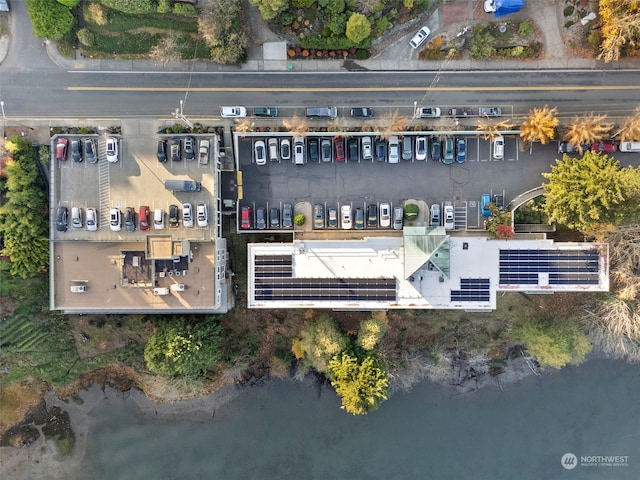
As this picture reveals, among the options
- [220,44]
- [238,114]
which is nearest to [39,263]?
[238,114]

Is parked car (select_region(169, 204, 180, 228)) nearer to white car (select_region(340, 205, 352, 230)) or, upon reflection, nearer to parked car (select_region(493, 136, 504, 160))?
white car (select_region(340, 205, 352, 230))

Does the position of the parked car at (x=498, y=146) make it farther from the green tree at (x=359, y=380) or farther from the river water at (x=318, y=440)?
the river water at (x=318, y=440)

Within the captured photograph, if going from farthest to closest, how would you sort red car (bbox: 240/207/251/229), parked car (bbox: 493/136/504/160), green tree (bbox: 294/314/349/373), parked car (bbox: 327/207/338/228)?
parked car (bbox: 327/207/338/228), red car (bbox: 240/207/251/229), parked car (bbox: 493/136/504/160), green tree (bbox: 294/314/349/373)

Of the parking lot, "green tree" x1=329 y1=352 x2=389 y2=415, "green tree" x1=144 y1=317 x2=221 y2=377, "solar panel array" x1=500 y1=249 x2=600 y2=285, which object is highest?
the parking lot

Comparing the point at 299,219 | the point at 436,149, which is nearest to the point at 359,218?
the point at 299,219

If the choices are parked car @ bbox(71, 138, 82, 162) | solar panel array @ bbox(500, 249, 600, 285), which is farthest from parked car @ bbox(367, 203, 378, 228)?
parked car @ bbox(71, 138, 82, 162)

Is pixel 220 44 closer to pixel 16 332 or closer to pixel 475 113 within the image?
pixel 475 113
